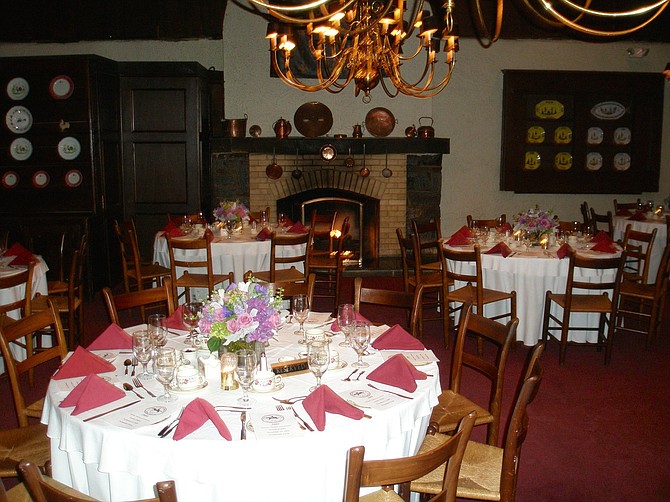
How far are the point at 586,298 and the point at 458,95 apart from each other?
424 cm

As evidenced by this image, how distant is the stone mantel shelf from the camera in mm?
8180

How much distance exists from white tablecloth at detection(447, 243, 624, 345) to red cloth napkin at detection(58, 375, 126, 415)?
12.3 feet

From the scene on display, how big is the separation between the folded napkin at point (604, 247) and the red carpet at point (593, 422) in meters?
0.84

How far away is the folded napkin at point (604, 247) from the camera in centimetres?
557

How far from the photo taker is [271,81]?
8266 mm

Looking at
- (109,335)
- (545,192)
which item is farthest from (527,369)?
(545,192)

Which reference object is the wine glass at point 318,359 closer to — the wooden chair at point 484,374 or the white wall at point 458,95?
the wooden chair at point 484,374

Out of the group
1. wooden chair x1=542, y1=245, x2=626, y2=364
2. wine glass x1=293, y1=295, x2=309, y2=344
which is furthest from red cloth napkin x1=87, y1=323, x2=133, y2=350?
wooden chair x1=542, y1=245, x2=626, y2=364

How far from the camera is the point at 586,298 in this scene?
532 cm

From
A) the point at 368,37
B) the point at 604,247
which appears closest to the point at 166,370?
the point at 368,37

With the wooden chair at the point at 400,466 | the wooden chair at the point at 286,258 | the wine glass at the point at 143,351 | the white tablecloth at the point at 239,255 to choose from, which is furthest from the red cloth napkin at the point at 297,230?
the wooden chair at the point at 400,466

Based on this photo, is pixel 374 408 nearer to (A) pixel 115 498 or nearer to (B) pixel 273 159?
(A) pixel 115 498

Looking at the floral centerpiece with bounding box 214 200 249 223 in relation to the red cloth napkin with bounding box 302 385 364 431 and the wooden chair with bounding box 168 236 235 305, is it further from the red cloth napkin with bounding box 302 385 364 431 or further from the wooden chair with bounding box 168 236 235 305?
the red cloth napkin with bounding box 302 385 364 431

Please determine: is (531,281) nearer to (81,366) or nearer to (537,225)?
(537,225)
